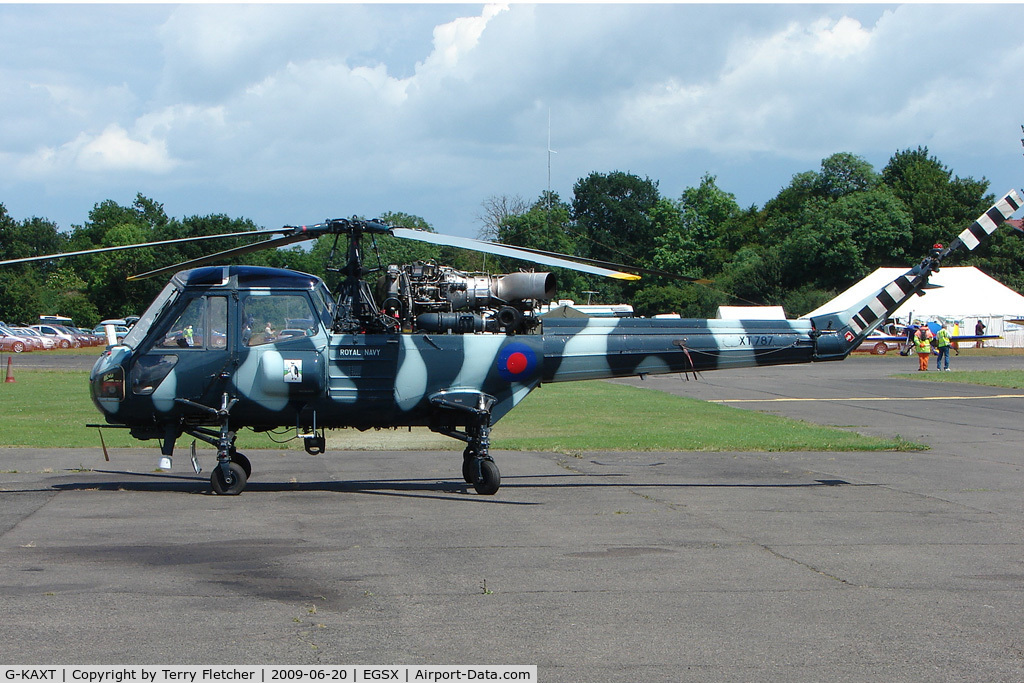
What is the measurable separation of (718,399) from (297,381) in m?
19.9

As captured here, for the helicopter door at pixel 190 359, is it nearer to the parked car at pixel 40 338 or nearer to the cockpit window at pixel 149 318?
the cockpit window at pixel 149 318

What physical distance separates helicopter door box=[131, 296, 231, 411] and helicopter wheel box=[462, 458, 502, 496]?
10.6ft

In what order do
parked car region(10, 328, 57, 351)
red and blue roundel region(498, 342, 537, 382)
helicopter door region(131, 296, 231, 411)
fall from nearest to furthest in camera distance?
helicopter door region(131, 296, 231, 411)
red and blue roundel region(498, 342, 537, 382)
parked car region(10, 328, 57, 351)

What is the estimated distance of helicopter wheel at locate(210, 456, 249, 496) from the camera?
11.6 metres

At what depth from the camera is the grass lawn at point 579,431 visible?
17219mm

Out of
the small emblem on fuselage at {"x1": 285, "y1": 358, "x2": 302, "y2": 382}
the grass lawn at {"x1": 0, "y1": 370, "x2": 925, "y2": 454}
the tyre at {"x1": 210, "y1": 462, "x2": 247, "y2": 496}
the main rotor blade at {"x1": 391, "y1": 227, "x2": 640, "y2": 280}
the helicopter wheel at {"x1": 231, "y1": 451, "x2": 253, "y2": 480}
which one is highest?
the main rotor blade at {"x1": 391, "y1": 227, "x2": 640, "y2": 280}

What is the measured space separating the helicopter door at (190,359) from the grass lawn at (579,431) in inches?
223

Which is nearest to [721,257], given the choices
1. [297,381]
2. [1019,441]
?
[1019,441]

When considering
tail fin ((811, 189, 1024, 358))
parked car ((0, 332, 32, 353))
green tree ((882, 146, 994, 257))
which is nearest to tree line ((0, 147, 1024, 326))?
green tree ((882, 146, 994, 257))

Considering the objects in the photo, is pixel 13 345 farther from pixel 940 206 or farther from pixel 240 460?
pixel 940 206

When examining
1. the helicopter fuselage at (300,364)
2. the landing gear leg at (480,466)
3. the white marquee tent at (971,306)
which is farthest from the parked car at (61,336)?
the landing gear leg at (480,466)

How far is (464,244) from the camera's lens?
10992 mm

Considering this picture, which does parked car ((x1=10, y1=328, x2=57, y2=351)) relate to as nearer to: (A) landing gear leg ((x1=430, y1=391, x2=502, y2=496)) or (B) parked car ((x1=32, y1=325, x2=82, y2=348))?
(B) parked car ((x1=32, y1=325, x2=82, y2=348))

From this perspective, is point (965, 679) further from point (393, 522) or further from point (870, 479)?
point (870, 479)
